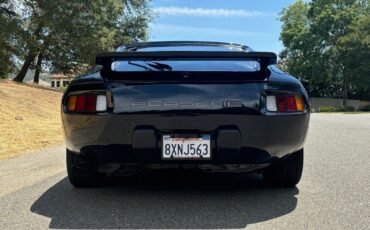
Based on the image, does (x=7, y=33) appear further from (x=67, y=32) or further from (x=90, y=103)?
(x=90, y=103)

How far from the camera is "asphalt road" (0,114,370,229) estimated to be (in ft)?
12.1

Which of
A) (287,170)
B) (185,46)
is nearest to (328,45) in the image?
(185,46)

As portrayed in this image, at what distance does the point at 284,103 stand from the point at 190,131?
30.1 inches

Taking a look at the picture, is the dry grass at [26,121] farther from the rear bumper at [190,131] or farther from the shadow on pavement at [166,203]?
the rear bumper at [190,131]

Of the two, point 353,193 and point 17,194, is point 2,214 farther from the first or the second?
point 353,193

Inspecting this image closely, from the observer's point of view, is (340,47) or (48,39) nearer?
(48,39)

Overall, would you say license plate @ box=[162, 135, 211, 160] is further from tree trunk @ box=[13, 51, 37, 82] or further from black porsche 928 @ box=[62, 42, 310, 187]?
tree trunk @ box=[13, 51, 37, 82]

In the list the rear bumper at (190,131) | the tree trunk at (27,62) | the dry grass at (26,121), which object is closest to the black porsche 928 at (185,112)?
the rear bumper at (190,131)

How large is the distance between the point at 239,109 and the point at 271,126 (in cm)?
29

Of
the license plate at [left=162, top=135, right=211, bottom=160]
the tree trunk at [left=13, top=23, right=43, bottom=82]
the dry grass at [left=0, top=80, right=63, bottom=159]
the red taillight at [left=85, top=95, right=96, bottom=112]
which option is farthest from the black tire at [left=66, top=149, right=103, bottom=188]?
the tree trunk at [left=13, top=23, right=43, bottom=82]

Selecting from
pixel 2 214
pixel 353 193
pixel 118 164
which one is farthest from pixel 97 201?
pixel 353 193

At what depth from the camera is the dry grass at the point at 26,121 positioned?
9008 millimetres

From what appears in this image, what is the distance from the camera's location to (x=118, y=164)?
13.5ft

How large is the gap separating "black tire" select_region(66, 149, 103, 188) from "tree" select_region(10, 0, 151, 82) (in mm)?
20697
